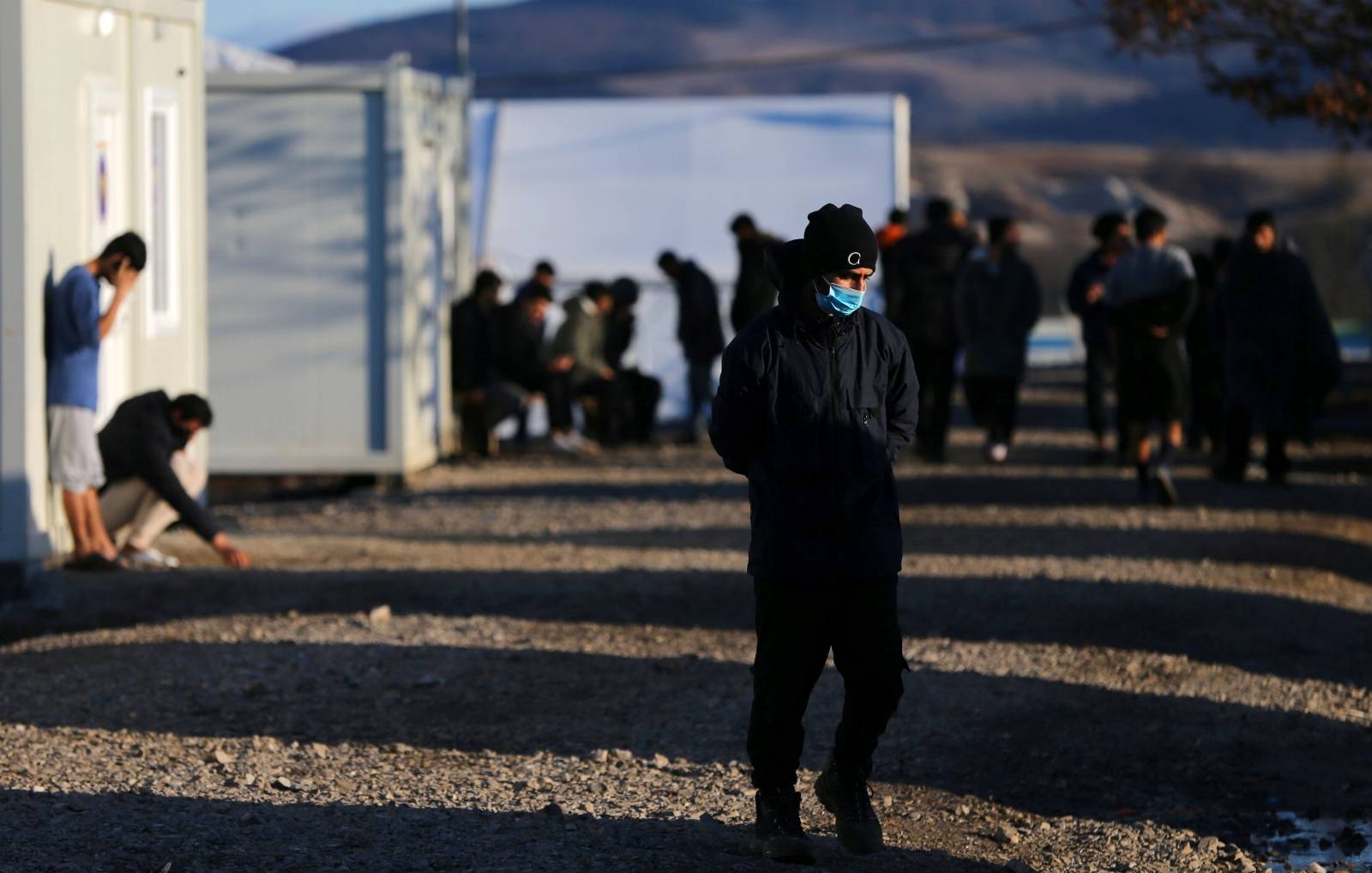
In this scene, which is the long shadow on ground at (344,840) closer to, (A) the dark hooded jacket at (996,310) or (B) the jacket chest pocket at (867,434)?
(B) the jacket chest pocket at (867,434)

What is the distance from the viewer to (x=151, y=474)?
10.1 meters

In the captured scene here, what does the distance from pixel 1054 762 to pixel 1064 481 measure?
7.73 m

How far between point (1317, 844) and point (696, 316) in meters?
11.2

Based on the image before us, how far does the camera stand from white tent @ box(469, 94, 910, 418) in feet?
74.1

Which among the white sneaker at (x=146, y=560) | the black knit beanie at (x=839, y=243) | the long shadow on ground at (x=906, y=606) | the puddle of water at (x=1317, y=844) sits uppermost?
the black knit beanie at (x=839, y=243)

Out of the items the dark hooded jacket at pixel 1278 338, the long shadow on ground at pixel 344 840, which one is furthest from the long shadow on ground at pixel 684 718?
the dark hooded jacket at pixel 1278 338

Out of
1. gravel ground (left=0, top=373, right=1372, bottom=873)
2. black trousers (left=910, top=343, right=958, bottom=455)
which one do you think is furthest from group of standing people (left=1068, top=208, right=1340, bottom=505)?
black trousers (left=910, top=343, right=958, bottom=455)

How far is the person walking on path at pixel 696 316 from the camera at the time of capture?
17.4m

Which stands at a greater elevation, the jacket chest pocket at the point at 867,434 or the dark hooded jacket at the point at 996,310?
the dark hooded jacket at the point at 996,310

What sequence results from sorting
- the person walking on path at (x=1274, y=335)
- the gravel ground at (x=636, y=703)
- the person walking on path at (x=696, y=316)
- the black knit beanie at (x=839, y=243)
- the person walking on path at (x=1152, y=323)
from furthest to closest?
the person walking on path at (x=696, y=316)
the person walking on path at (x=1274, y=335)
the person walking on path at (x=1152, y=323)
the gravel ground at (x=636, y=703)
the black knit beanie at (x=839, y=243)

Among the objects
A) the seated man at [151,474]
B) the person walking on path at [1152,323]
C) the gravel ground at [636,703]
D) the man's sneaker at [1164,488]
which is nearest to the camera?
the gravel ground at [636,703]

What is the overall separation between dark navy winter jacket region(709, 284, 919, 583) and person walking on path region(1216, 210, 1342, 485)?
8335 mm

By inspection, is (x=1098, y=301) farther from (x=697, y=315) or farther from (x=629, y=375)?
(x=629, y=375)

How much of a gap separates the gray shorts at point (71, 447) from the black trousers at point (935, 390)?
6821mm
